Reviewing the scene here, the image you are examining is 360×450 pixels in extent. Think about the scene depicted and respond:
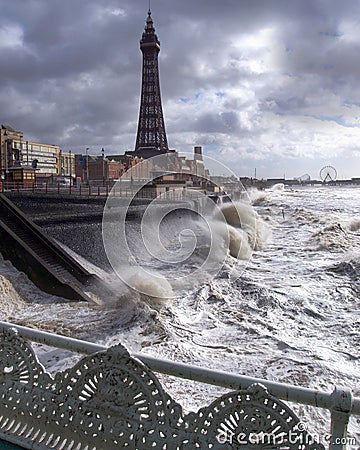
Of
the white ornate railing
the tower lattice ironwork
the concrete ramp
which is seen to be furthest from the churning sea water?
the tower lattice ironwork

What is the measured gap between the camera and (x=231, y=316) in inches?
285

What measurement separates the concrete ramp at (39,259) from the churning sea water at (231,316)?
0.92 ft

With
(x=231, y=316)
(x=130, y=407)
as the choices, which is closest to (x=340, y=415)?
(x=130, y=407)

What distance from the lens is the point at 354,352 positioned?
5598mm

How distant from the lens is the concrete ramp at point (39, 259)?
8.77 metres

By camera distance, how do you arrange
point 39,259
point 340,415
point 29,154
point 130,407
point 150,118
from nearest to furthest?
point 340,415
point 130,407
point 39,259
point 29,154
point 150,118

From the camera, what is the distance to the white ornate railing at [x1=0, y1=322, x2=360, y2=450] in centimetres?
165

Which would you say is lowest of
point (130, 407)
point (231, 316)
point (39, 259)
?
point (231, 316)

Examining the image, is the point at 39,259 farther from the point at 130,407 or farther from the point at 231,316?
the point at 130,407

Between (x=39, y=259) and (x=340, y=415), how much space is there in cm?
869

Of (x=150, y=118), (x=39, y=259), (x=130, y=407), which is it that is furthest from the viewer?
(x=150, y=118)

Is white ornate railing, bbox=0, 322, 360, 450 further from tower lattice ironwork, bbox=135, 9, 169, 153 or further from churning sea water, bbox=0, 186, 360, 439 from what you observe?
tower lattice ironwork, bbox=135, 9, 169, 153

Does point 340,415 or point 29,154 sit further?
point 29,154

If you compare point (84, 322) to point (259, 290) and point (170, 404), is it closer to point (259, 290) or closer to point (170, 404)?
point (259, 290)
